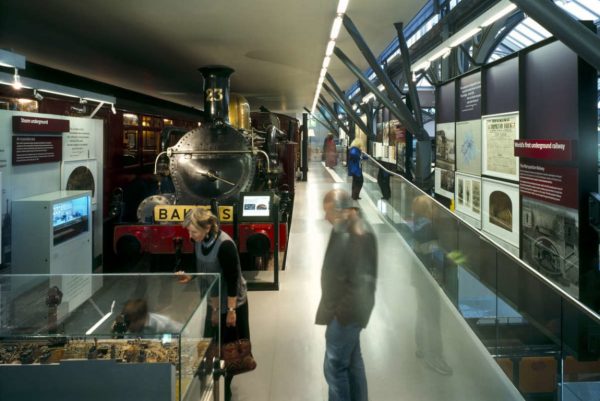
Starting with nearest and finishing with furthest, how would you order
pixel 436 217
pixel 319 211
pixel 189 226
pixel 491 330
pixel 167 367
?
pixel 167 367, pixel 189 226, pixel 491 330, pixel 436 217, pixel 319 211

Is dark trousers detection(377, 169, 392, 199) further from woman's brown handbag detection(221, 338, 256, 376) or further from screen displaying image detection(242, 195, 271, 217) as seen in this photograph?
woman's brown handbag detection(221, 338, 256, 376)

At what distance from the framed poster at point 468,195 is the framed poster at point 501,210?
16 cm

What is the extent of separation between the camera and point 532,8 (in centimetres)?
380

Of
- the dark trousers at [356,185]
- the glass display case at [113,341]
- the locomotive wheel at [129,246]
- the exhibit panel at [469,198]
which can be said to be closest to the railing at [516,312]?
the exhibit panel at [469,198]

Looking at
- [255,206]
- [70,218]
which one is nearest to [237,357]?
[255,206]

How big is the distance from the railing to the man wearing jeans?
3.46ft

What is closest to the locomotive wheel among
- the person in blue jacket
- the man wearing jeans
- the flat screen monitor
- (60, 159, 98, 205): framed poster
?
(60, 159, 98, 205): framed poster

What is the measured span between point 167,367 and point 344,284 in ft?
4.18

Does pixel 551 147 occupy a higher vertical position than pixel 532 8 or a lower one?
lower

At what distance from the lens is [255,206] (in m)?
6.11

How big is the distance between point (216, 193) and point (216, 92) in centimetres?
173

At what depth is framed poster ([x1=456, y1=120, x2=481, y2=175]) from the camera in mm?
5871

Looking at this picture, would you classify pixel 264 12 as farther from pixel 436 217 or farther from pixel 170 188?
pixel 170 188

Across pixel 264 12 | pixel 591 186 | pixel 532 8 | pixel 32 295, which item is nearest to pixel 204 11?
pixel 264 12
